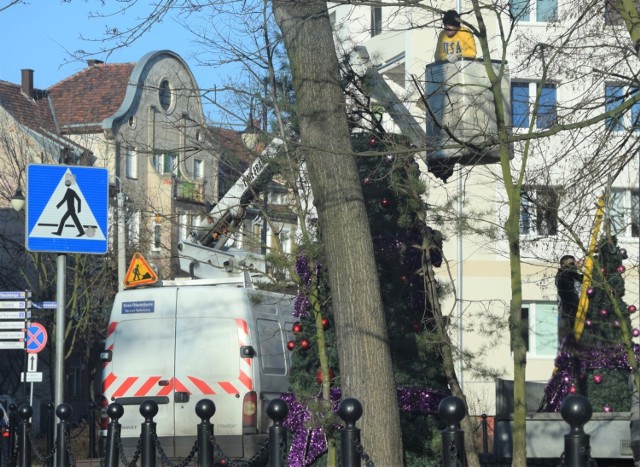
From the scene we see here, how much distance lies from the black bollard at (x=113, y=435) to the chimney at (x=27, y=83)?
4605cm

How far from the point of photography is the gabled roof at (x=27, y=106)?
5016 cm

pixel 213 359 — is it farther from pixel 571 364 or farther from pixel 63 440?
pixel 63 440

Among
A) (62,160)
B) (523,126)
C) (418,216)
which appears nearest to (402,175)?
(418,216)

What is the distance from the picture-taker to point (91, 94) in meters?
58.4

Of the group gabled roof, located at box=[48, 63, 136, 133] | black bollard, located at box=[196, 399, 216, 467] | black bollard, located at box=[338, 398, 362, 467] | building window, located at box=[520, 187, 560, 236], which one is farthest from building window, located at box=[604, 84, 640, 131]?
gabled roof, located at box=[48, 63, 136, 133]

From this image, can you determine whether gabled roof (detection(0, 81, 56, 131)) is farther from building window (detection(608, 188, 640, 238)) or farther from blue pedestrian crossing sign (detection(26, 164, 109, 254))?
blue pedestrian crossing sign (detection(26, 164, 109, 254))

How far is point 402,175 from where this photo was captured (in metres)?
12.8

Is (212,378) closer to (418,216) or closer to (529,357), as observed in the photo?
(418,216)

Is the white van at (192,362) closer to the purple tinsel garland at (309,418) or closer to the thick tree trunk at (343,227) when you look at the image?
the purple tinsel garland at (309,418)

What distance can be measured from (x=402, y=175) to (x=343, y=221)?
2707 millimetres

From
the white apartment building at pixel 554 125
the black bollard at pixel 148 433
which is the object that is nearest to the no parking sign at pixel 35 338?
the white apartment building at pixel 554 125

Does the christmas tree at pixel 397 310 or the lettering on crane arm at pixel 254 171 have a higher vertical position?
the lettering on crane arm at pixel 254 171

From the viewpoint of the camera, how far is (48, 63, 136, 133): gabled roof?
55.3 m

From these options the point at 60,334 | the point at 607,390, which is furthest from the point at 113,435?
the point at 607,390
